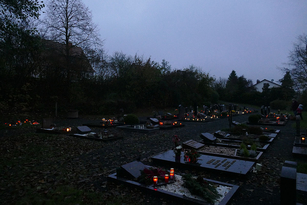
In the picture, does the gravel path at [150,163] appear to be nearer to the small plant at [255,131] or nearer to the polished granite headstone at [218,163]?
the polished granite headstone at [218,163]

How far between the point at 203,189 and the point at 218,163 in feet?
7.35

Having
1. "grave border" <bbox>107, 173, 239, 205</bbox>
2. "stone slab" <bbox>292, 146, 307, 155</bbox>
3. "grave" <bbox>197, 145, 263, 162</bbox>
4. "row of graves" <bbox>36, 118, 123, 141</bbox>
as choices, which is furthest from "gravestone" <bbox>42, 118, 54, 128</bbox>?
"stone slab" <bbox>292, 146, 307, 155</bbox>

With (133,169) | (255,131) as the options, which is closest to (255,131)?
(255,131)

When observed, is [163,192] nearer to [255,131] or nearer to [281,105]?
[255,131]

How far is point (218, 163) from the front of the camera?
6.03 m

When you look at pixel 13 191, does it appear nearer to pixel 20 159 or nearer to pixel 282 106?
pixel 20 159

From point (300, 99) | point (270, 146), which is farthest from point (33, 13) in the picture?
point (300, 99)

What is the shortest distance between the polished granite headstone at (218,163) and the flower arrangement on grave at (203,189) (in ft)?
4.31

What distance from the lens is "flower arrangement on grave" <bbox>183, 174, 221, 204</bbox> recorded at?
12.5 ft

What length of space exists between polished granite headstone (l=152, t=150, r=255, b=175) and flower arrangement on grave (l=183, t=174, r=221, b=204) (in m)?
1.31

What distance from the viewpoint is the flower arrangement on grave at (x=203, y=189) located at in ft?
12.5

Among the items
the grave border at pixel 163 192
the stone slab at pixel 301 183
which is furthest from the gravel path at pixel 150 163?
the stone slab at pixel 301 183

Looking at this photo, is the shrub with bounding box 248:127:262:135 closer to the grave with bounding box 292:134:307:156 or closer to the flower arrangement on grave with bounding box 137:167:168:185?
the grave with bounding box 292:134:307:156

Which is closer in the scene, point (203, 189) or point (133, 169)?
point (203, 189)
